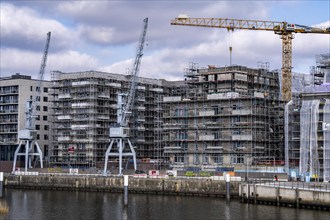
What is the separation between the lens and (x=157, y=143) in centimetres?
17188

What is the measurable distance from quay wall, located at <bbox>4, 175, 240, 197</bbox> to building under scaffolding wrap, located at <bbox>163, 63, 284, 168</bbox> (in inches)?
1123

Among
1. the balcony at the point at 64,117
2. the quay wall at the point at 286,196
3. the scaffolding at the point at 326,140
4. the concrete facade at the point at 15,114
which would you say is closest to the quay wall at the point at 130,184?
the quay wall at the point at 286,196

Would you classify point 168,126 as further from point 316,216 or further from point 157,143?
point 316,216

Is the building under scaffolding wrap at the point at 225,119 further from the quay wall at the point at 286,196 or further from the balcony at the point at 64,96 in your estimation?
the quay wall at the point at 286,196

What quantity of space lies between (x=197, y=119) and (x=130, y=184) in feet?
113

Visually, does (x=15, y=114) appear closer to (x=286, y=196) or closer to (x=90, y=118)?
(x=90, y=118)

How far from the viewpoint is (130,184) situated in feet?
411

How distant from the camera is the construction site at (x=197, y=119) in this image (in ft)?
443

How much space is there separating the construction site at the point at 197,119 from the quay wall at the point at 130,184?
34.7 ft

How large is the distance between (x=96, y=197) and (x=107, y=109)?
64.3 meters

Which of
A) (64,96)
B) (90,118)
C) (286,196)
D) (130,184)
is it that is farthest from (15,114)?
(286,196)

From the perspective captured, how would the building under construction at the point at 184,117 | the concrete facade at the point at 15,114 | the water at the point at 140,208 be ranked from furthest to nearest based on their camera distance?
the concrete facade at the point at 15,114, the building under construction at the point at 184,117, the water at the point at 140,208

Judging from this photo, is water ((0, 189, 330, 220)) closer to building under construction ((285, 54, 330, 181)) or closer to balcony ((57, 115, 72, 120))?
building under construction ((285, 54, 330, 181))

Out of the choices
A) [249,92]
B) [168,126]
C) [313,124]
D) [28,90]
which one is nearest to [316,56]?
[249,92]
